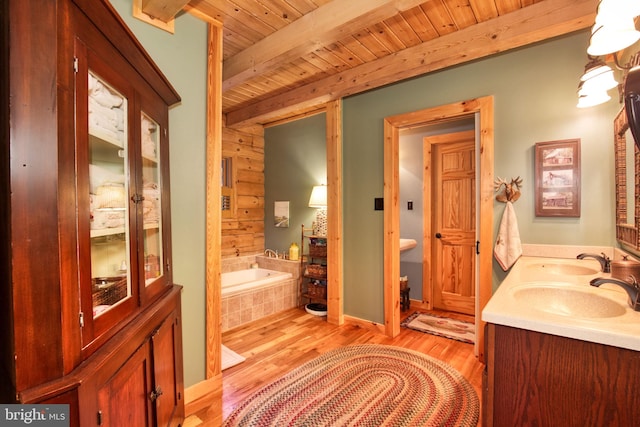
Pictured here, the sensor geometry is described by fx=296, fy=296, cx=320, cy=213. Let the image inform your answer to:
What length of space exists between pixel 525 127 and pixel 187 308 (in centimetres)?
284

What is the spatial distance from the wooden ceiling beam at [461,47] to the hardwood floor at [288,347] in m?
2.48

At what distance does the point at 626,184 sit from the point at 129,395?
2.68 metres

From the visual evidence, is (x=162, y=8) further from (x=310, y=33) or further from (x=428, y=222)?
(x=428, y=222)

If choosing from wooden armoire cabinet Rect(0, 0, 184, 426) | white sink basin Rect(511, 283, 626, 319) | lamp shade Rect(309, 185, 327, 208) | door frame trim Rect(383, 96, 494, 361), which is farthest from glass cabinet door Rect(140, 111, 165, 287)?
lamp shade Rect(309, 185, 327, 208)

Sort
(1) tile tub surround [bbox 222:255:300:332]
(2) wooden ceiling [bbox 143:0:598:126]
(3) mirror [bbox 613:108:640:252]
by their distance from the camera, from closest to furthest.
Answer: (3) mirror [bbox 613:108:640:252], (2) wooden ceiling [bbox 143:0:598:126], (1) tile tub surround [bbox 222:255:300:332]

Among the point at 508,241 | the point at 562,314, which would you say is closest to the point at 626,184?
the point at 508,241

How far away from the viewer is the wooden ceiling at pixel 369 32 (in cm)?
187

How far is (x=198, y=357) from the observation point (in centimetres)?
205

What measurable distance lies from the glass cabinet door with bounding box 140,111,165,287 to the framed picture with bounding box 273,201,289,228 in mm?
2907

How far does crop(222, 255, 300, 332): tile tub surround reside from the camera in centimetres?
327

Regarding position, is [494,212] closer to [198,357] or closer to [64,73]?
[198,357]

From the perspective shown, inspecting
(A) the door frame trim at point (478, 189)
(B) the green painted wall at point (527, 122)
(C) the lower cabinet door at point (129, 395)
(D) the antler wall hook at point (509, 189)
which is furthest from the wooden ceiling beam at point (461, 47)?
(C) the lower cabinet door at point (129, 395)

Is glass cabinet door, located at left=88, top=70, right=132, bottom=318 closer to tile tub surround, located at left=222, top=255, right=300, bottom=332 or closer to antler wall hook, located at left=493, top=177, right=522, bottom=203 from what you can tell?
tile tub surround, located at left=222, top=255, right=300, bottom=332

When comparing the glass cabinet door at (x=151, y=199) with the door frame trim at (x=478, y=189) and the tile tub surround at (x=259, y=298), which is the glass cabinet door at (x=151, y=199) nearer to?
the tile tub surround at (x=259, y=298)
